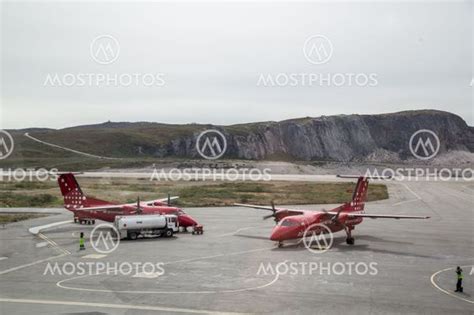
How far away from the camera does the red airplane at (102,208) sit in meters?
46.2

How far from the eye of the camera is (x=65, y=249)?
3850 cm

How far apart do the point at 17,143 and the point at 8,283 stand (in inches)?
6984

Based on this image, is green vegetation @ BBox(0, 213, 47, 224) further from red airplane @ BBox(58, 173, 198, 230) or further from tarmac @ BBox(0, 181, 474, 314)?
red airplane @ BBox(58, 173, 198, 230)

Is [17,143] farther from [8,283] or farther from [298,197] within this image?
[8,283]

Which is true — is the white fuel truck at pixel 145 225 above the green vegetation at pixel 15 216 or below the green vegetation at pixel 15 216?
above

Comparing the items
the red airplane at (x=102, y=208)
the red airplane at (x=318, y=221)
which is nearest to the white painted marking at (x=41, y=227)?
the red airplane at (x=102, y=208)

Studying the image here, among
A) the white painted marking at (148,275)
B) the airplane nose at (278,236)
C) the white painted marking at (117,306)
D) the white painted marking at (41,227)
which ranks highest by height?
the airplane nose at (278,236)

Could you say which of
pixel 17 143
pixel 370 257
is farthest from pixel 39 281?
pixel 17 143

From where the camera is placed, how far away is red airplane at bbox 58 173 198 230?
1820 inches

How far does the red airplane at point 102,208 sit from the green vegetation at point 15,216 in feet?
35.3

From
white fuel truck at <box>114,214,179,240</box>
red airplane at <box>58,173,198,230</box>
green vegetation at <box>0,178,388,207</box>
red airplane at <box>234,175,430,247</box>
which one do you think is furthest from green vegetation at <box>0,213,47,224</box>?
red airplane at <box>234,175,430,247</box>

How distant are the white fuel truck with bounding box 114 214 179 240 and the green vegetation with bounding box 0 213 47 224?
19052 mm

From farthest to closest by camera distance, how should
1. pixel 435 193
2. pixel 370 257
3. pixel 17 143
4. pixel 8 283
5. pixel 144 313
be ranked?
1. pixel 17 143
2. pixel 435 193
3. pixel 370 257
4. pixel 8 283
5. pixel 144 313

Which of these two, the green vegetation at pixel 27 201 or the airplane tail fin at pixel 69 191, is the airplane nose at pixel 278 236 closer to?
the airplane tail fin at pixel 69 191
